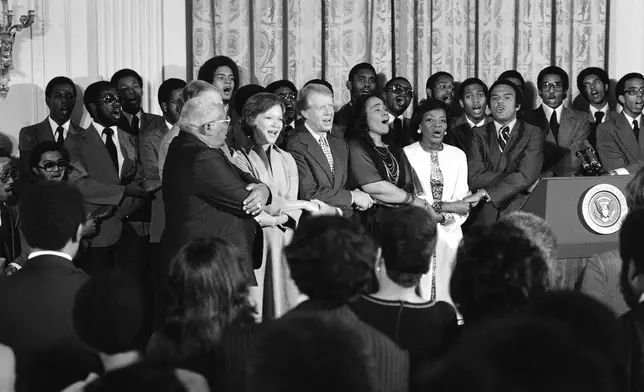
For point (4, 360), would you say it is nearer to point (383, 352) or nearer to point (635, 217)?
point (383, 352)

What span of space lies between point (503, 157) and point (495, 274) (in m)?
4.41

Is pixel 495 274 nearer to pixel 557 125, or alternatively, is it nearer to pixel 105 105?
pixel 105 105

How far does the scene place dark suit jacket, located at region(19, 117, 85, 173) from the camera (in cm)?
688

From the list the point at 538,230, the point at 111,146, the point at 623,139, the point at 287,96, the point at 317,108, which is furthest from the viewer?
the point at 623,139

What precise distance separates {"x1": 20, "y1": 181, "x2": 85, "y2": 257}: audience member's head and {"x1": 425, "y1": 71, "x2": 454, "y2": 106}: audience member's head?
4.80m

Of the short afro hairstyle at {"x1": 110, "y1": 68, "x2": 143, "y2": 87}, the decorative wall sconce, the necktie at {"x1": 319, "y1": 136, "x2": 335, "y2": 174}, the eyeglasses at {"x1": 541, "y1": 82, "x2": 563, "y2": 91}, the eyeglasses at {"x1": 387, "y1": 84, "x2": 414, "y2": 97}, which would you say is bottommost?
the necktie at {"x1": 319, "y1": 136, "x2": 335, "y2": 174}

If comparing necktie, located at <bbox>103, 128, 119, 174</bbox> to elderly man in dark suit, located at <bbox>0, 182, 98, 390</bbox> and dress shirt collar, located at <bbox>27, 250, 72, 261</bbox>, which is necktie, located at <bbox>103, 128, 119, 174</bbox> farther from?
dress shirt collar, located at <bbox>27, 250, 72, 261</bbox>

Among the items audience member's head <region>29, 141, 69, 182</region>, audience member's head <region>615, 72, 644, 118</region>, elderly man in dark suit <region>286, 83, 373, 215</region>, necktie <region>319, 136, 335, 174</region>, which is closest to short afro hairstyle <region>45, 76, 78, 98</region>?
audience member's head <region>29, 141, 69, 182</region>

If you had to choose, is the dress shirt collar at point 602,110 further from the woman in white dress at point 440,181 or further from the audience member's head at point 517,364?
the audience member's head at point 517,364

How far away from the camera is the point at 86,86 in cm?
753

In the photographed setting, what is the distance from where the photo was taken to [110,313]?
2506 mm

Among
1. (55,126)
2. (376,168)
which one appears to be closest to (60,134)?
(55,126)

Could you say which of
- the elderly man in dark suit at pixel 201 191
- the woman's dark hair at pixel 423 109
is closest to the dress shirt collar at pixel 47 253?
the elderly man in dark suit at pixel 201 191

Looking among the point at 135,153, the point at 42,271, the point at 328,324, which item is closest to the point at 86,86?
the point at 135,153
